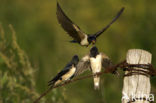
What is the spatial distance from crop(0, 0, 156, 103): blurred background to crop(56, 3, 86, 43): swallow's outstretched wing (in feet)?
2.09

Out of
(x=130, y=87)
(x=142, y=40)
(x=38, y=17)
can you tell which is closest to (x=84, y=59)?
(x=130, y=87)

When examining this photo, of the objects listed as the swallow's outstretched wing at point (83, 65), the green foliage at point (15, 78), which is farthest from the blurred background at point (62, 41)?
the swallow's outstretched wing at point (83, 65)

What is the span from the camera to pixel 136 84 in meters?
3.51

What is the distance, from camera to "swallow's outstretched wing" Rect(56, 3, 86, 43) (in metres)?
5.02

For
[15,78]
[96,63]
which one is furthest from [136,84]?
[15,78]

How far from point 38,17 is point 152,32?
7897 mm

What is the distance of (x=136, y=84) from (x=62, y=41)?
9.17m

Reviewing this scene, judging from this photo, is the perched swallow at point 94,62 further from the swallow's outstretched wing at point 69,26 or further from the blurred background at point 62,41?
the swallow's outstretched wing at point 69,26

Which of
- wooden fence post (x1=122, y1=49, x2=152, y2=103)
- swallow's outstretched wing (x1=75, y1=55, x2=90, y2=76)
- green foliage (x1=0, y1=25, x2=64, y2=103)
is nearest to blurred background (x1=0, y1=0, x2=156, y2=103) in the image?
green foliage (x1=0, y1=25, x2=64, y2=103)

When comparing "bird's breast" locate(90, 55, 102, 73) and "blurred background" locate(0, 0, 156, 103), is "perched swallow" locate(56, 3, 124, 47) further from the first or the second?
"bird's breast" locate(90, 55, 102, 73)

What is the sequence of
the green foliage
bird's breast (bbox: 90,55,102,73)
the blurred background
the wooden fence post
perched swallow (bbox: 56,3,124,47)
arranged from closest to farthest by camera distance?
1. the wooden fence post
2. bird's breast (bbox: 90,55,102,73)
3. perched swallow (bbox: 56,3,124,47)
4. the green foliage
5. the blurred background

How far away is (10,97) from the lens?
587cm

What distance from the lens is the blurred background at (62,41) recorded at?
599 cm

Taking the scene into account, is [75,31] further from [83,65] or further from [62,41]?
[62,41]
